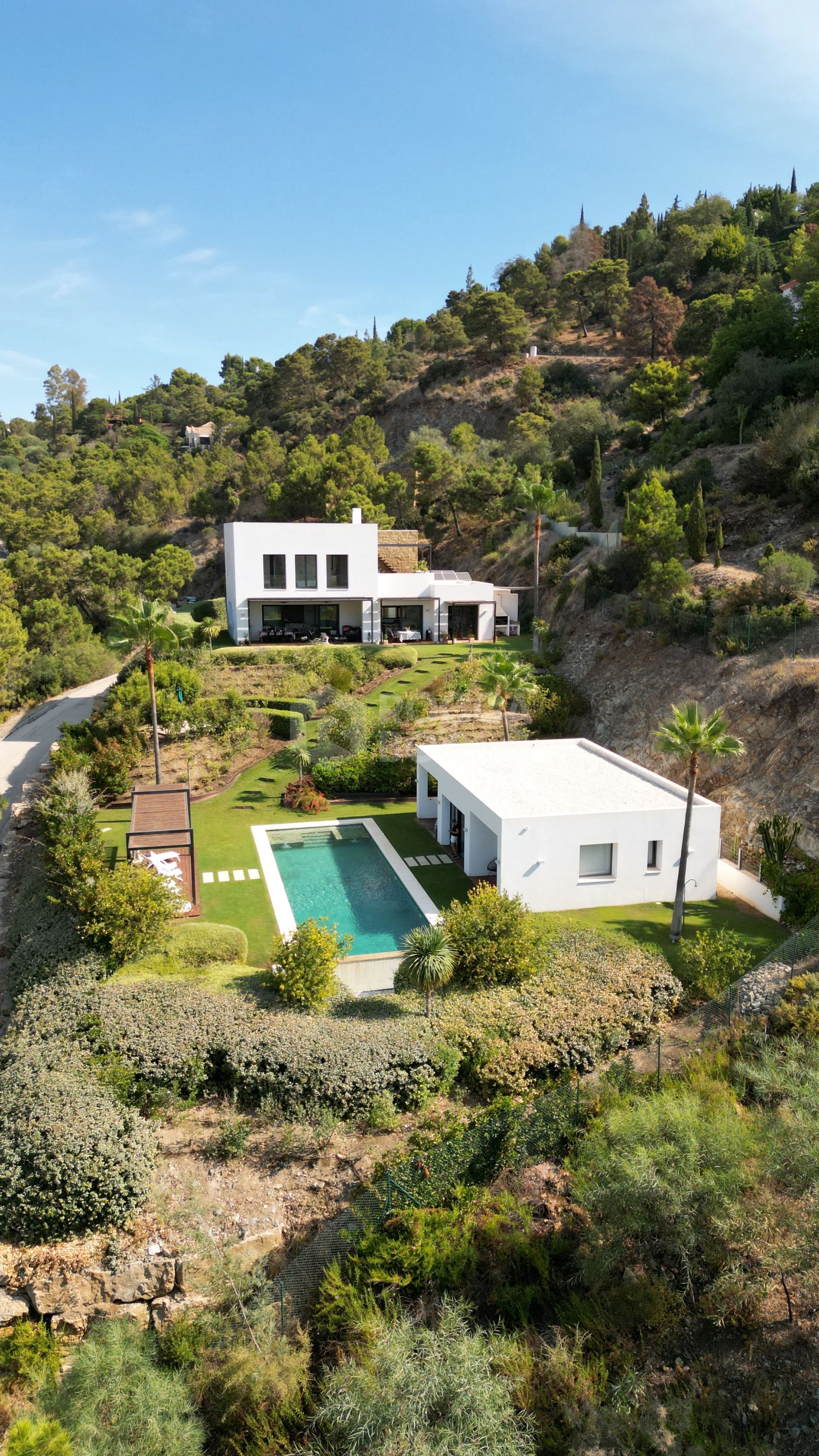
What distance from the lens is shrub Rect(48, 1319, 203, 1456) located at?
10234 mm

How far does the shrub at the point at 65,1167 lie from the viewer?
1241 cm

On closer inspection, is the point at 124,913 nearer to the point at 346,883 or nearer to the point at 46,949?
the point at 46,949

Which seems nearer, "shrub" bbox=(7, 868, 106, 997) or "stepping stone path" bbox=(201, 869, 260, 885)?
"shrub" bbox=(7, 868, 106, 997)

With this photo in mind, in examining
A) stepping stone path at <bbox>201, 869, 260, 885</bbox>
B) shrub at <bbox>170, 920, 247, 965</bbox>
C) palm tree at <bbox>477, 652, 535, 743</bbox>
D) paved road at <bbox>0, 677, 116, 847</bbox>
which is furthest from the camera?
paved road at <bbox>0, 677, 116, 847</bbox>

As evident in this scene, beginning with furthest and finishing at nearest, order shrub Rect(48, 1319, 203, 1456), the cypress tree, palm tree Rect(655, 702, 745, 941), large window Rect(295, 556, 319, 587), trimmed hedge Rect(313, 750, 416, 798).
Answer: large window Rect(295, 556, 319, 587) → the cypress tree → trimmed hedge Rect(313, 750, 416, 798) → palm tree Rect(655, 702, 745, 941) → shrub Rect(48, 1319, 203, 1456)

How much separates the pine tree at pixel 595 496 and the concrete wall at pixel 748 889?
92.5ft

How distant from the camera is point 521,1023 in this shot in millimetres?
15930

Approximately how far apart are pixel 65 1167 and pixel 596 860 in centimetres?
1307

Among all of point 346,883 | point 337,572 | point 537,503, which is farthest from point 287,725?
point 537,503

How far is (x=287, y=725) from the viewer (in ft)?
109

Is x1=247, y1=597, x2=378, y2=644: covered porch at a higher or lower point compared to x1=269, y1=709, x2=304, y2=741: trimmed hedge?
higher

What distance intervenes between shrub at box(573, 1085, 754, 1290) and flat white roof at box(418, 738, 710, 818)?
8.52 metres

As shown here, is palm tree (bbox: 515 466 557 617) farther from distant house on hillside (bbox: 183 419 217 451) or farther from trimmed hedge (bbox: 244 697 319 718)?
distant house on hillside (bbox: 183 419 217 451)

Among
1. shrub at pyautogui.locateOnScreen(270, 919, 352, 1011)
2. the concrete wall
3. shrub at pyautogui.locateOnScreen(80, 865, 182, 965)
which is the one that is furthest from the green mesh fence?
the concrete wall
